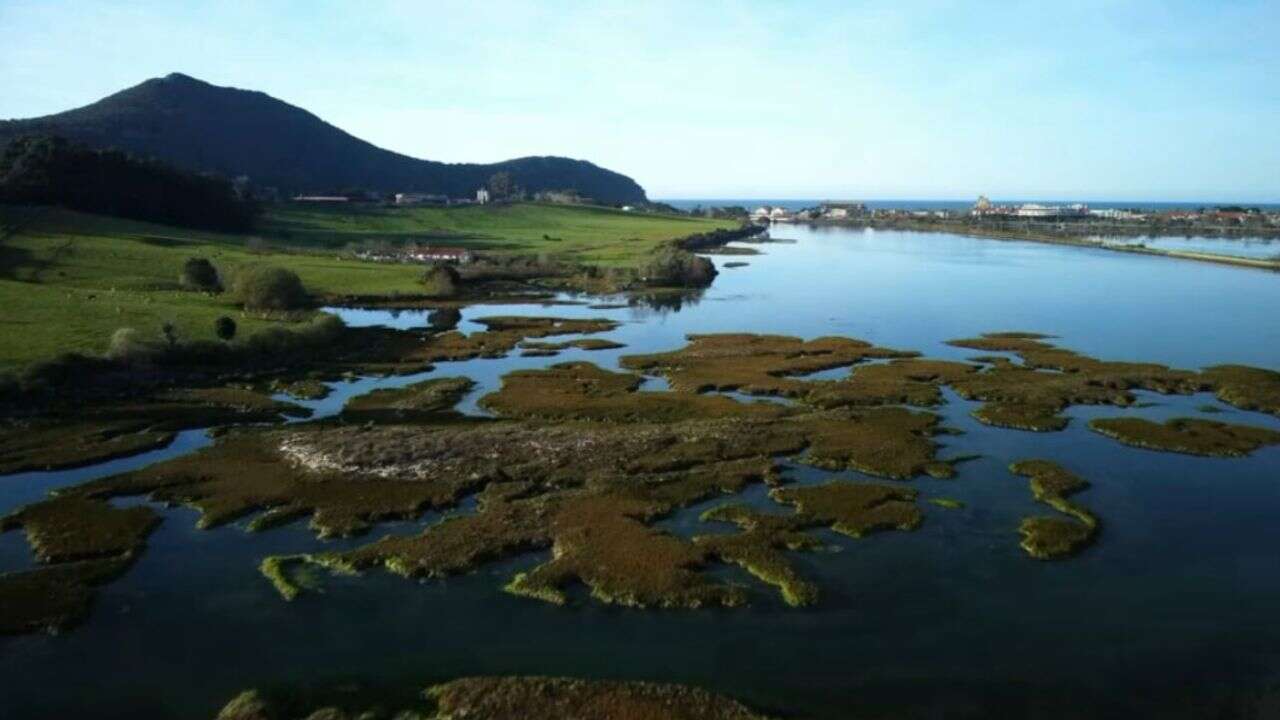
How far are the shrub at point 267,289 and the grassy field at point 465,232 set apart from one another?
2182 inches

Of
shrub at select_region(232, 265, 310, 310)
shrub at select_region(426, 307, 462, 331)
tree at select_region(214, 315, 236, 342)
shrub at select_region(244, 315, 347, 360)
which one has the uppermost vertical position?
shrub at select_region(232, 265, 310, 310)

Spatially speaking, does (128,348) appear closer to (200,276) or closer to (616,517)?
(200,276)

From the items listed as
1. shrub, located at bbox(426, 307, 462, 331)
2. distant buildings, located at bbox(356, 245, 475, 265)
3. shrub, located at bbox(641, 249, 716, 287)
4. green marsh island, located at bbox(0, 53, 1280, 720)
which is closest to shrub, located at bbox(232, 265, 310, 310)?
green marsh island, located at bbox(0, 53, 1280, 720)

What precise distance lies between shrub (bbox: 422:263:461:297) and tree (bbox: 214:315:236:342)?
126 feet

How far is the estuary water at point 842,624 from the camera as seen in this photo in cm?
2286

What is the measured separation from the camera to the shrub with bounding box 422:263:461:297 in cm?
10281

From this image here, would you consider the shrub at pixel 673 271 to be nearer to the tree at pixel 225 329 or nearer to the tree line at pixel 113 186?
the tree at pixel 225 329

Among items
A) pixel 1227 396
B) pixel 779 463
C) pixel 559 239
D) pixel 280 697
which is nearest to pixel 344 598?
pixel 280 697

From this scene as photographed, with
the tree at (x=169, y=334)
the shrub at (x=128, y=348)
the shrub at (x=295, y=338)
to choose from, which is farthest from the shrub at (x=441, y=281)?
the shrub at (x=128, y=348)

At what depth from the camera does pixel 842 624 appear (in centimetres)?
2619

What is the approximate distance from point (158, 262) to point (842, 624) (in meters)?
91.0

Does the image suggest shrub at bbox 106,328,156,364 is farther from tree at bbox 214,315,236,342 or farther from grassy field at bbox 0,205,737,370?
tree at bbox 214,315,236,342

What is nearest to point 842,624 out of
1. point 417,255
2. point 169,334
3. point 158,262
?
point 169,334

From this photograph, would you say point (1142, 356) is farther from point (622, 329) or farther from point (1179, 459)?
point (622, 329)
